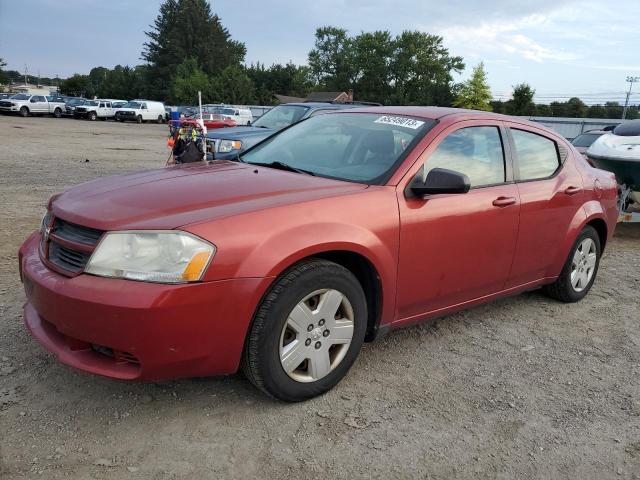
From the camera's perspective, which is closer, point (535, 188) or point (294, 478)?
point (294, 478)

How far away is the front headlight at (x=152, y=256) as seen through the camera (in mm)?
2383

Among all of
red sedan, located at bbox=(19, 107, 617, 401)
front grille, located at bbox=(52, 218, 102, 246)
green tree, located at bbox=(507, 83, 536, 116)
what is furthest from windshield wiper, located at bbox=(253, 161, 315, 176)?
green tree, located at bbox=(507, 83, 536, 116)

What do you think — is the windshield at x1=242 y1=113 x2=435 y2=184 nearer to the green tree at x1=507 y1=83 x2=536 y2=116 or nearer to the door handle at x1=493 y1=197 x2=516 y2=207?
the door handle at x1=493 y1=197 x2=516 y2=207

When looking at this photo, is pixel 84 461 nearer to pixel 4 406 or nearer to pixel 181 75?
pixel 4 406

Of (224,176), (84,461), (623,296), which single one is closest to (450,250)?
(224,176)

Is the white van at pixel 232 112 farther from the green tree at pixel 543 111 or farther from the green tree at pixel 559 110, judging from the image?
the green tree at pixel 559 110

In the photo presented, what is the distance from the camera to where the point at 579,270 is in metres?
4.64

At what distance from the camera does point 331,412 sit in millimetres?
2832

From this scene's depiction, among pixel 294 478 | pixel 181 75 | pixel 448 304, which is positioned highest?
pixel 181 75

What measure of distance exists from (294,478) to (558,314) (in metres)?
3.00

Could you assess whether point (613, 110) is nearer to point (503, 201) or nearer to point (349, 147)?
point (503, 201)

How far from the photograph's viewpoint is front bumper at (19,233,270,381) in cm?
231

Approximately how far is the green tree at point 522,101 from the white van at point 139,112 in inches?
1309

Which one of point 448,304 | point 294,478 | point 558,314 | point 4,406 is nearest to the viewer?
point 294,478
